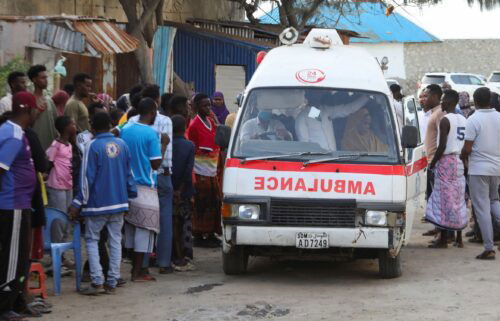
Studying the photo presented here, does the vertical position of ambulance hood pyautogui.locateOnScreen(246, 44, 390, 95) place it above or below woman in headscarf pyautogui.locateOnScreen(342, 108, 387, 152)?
above

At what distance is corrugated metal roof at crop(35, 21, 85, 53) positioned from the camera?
1491cm

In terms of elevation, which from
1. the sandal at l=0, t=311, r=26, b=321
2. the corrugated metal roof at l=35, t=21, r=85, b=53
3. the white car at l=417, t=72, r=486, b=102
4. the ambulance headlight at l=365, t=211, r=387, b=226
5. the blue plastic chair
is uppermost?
the white car at l=417, t=72, r=486, b=102

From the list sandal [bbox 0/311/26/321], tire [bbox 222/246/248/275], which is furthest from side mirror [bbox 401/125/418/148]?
sandal [bbox 0/311/26/321]

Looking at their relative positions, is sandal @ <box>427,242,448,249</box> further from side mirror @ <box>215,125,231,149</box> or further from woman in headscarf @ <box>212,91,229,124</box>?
side mirror @ <box>215,125,231,149</box>

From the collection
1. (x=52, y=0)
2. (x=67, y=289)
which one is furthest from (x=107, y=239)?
(x=52, y=0)

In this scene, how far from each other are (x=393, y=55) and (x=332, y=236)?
48809 mm

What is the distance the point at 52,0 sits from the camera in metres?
20.1

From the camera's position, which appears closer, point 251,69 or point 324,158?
point 324,158

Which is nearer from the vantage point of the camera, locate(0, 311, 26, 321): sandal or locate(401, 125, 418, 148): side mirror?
locate(0, 311, 26, 321): sandal

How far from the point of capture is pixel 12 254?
25.6 feet

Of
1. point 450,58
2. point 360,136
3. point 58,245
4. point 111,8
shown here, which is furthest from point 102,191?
point 450,58

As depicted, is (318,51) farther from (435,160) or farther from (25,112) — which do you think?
(25,112)

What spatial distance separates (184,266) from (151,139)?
174 cm

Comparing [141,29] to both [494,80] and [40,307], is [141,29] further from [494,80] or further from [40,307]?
[494,80]
